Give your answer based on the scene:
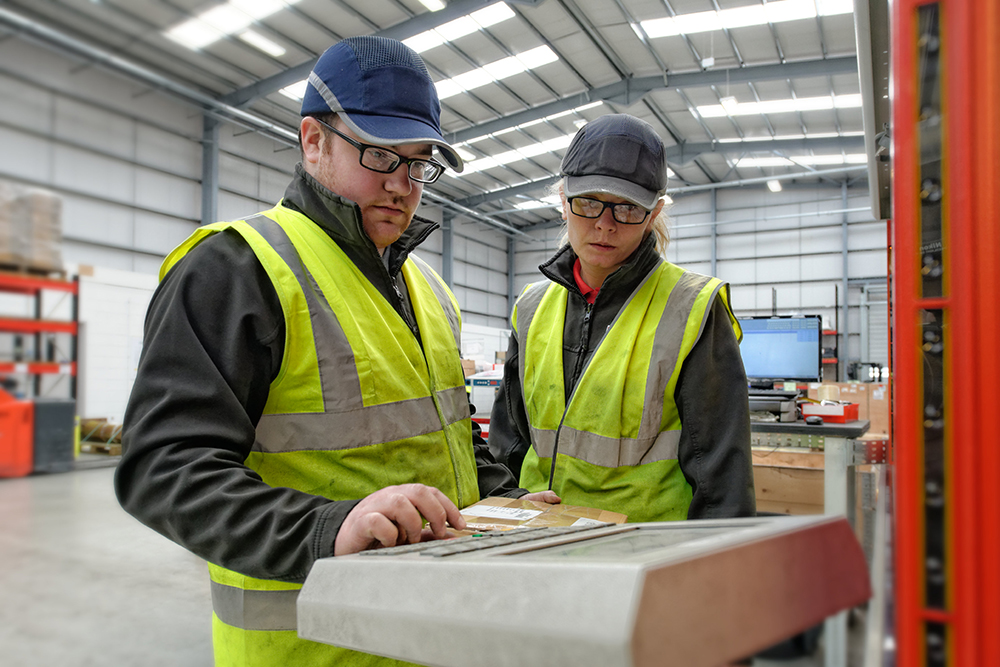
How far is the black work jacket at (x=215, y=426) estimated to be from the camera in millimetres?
866

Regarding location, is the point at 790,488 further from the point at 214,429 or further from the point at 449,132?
the point at 449,132

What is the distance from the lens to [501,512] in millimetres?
1152

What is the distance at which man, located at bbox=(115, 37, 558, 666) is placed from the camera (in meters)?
0.87

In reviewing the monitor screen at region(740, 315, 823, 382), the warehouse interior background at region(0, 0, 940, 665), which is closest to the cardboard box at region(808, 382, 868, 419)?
the warehouse interior background at region(0, 0, 940, 665)

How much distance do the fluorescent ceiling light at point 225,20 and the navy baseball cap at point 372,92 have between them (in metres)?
7.68

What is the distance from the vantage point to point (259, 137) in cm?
1229

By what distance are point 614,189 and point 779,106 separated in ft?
39.3

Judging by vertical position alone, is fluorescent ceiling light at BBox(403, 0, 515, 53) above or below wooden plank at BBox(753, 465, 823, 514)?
above

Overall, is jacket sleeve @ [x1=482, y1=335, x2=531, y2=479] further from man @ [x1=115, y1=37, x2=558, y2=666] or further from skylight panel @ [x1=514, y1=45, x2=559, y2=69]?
skylight panel @ [x1=514, y1=45, x2=559, y2=69]

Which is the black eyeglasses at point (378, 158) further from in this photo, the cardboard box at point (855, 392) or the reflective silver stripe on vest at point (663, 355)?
the cardboard box at point (855, 392)

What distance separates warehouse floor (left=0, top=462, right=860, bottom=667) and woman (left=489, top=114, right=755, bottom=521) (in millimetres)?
2555

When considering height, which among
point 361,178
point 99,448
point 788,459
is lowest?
point 99,448

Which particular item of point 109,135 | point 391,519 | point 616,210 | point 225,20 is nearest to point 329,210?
point 391,519

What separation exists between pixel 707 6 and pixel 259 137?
864 centimetres
